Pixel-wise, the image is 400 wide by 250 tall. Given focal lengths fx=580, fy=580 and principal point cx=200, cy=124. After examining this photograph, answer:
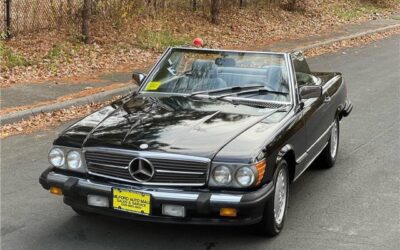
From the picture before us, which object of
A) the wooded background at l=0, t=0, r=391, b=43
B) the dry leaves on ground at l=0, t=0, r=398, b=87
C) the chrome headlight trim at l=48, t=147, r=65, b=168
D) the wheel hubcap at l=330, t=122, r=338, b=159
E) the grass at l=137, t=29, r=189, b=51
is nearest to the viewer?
the chrome headlight trim at l=48, t=147, r=65, b=168

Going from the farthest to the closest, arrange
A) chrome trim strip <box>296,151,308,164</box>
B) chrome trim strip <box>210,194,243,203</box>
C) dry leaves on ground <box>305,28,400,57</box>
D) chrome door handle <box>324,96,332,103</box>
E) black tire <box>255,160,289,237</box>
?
dry leaves on ground <box>305,28,400,57</box> < chrome door handle <box>324,96,332,103</box> < chrome trim strip <box>296,151,308,164</box> < black tire <box>255,160,289,237</box> < chrome trim strip <box>210,194,243,203</box>

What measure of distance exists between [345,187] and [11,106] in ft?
17.4

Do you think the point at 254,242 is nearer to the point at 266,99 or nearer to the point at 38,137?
the point at 266,99

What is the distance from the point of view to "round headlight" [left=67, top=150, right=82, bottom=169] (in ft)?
14.4

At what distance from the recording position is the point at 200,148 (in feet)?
13.7

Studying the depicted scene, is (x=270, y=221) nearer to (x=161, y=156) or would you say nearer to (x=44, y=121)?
(x=161, y=156)

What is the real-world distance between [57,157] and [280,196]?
1.78 meters

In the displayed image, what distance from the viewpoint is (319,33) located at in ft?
61.3

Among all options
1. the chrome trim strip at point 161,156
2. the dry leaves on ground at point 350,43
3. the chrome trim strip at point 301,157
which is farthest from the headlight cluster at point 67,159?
the dry leaves on ground at point 350,43

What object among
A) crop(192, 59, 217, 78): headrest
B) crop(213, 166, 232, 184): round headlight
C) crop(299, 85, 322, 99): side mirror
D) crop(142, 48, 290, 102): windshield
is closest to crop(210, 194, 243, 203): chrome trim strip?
crop(213, 166, 232, 184): round headlight

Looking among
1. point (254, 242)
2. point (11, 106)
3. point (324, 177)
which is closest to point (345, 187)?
point (324, 177)

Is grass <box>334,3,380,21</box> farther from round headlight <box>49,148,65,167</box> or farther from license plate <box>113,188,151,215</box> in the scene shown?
license plate <box>113,188,151,215</box>

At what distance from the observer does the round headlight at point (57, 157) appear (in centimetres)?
447

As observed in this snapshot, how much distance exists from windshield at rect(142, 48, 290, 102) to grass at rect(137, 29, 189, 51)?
27.4ft
